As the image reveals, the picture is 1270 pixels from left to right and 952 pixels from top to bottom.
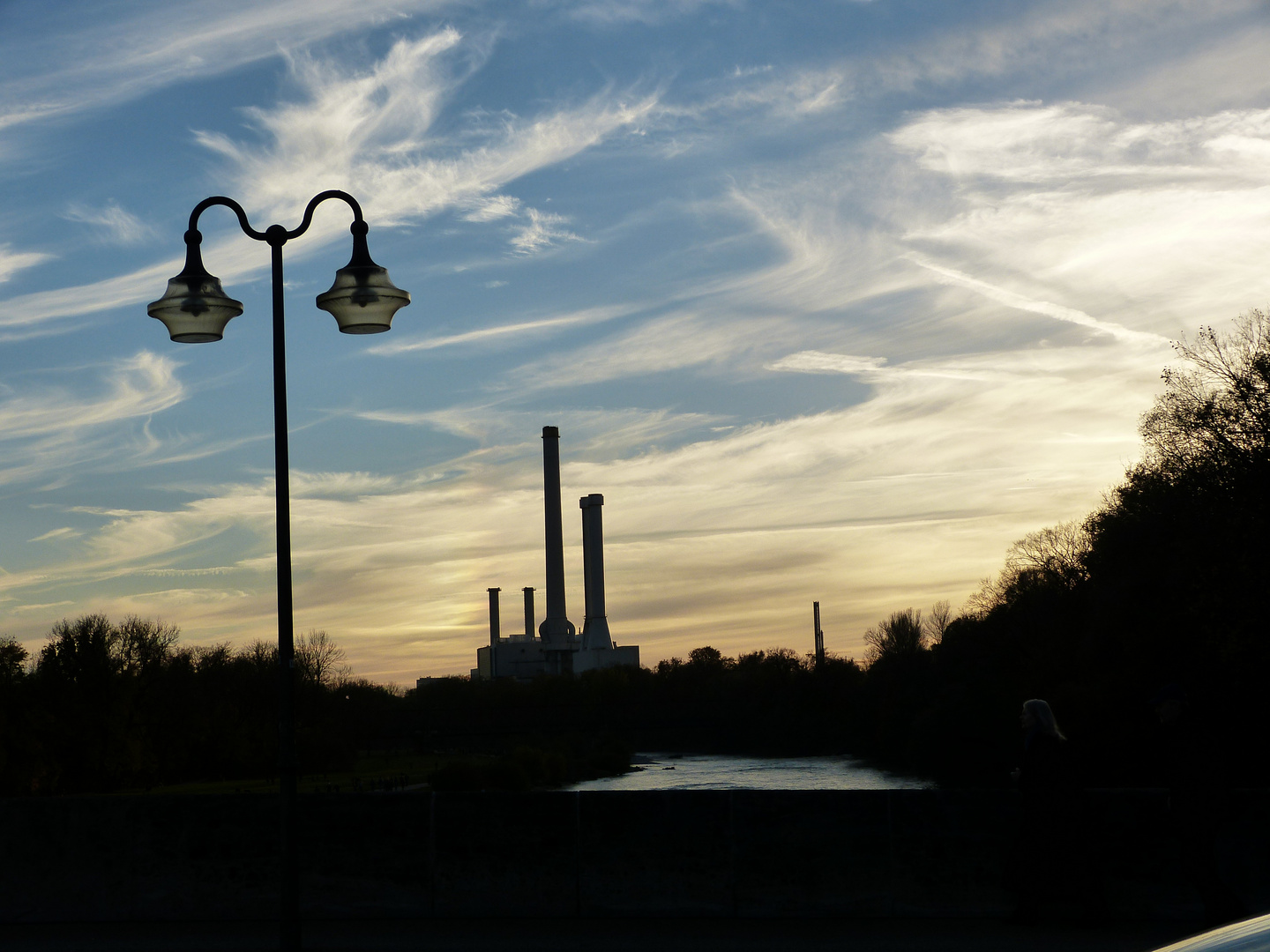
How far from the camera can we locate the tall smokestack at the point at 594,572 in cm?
9544

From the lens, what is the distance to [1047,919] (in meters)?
10.2

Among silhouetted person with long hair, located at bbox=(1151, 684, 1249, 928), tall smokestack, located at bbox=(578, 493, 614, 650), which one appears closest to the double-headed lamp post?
silhouetted person with long hair, located at bbox=(1151, 684, 1249, 928)

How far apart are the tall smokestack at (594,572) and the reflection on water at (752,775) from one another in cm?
1016

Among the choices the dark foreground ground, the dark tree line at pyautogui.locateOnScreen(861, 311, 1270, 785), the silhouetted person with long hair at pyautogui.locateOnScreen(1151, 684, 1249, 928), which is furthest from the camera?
the dark tree line at pyautogui.locateOnScreen(861, 311, 1270, 785)

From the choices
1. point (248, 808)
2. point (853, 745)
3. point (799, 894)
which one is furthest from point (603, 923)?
point (853, 745)

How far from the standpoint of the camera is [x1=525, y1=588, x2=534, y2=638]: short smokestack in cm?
12144

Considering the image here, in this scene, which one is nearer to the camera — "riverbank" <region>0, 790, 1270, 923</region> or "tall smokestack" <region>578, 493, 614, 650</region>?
"riverbank" <region>0, 790, 1270, 923</region>

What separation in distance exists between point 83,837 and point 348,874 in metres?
2.45

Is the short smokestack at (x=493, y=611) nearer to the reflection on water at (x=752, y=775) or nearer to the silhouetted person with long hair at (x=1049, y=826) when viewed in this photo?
the reflection on water at (x=752, y=775)

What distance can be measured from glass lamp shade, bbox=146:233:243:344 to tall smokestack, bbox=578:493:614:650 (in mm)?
84698

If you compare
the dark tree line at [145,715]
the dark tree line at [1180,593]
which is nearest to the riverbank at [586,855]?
the dark tree line at [1180,593]

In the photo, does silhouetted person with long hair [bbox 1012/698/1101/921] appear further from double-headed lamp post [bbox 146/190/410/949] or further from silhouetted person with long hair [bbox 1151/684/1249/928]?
double-headed lamp post [bbox 146/190/410/949]

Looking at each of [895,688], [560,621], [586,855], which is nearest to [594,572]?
[560,621]

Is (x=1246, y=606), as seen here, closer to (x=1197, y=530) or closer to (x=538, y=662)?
(x=1197, y=530)
